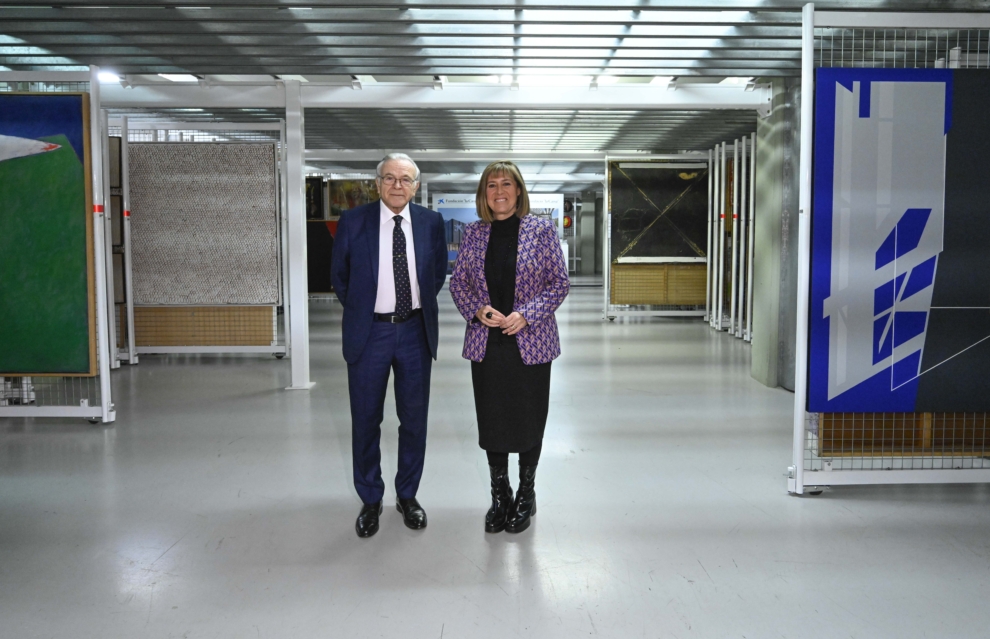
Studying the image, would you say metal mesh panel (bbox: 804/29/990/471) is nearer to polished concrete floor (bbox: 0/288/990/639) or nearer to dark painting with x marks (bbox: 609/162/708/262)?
polished concrete floor (bbox: 0/288/990/639)

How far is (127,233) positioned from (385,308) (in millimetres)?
6469

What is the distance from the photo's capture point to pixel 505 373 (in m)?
3.52

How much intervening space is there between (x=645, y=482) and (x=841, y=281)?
1.44 m

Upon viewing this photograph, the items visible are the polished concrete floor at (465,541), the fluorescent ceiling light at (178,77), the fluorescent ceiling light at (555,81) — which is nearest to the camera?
the polished concrete floor at (465,541)

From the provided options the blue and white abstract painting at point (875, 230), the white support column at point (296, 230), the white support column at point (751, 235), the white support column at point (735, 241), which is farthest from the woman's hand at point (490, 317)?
the white support column at point (735, 241)

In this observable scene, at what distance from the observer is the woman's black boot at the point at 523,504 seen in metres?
3.71

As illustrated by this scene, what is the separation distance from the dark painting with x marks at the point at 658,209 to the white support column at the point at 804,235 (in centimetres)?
935

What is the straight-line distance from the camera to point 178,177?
9.06 metres

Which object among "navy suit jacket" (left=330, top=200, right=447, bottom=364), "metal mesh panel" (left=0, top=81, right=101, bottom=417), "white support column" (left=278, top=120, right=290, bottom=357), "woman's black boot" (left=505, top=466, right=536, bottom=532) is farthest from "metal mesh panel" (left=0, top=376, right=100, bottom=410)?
"woman's black boot" (left=505, top=466, right=536, bottom=532)

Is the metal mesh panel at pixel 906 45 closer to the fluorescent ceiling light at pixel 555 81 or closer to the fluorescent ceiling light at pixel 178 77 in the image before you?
the fluorescent ceiling light at pixel 555 81

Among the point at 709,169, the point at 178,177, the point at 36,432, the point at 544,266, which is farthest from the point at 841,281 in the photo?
the point at 709,169

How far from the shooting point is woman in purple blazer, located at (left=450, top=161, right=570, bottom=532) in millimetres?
3484

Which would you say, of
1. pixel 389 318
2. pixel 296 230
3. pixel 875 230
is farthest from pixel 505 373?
pixel 296 230

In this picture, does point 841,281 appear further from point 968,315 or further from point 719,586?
point 719,586
